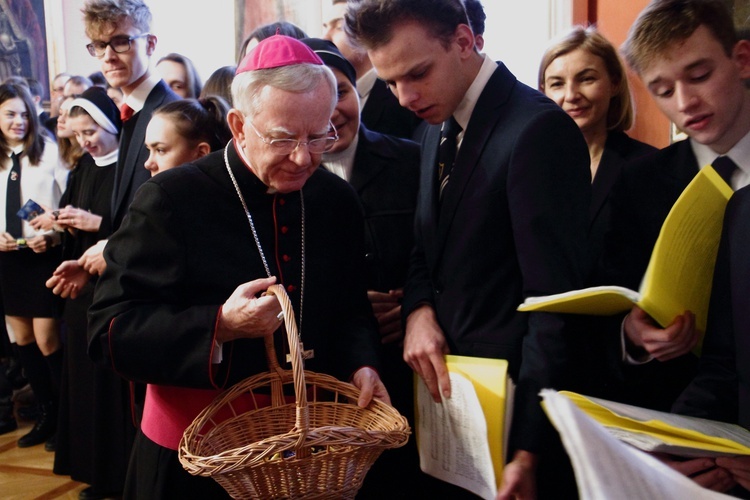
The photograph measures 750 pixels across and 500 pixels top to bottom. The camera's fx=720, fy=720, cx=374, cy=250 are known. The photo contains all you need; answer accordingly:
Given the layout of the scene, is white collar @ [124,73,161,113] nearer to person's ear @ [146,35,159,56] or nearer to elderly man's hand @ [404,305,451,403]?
person's ear @ [146,35,159,56]

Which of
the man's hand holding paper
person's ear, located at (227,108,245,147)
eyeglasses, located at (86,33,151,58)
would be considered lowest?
the man's hand holding paper

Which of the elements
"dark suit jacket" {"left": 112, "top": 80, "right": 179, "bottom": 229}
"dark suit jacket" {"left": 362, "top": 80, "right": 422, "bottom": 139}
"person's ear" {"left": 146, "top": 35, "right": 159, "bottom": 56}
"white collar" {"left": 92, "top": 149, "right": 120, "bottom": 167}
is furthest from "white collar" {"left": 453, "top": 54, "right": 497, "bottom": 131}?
"white collar" {"left": 92, "top": 149, "right": 120, "bottom": 167}

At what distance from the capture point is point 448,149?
197 cm

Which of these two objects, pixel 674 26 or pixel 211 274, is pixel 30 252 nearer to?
pixel 211 274

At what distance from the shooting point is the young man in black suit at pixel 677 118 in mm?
1758

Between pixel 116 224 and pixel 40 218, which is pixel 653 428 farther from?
pixel 40 218

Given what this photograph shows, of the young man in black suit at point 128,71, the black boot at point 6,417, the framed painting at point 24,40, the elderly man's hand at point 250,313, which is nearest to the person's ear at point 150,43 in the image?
the young man in black suit at point 128,71

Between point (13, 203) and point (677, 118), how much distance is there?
4.70 m

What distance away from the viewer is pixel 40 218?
13.3ft

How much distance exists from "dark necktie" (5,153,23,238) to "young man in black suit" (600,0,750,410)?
441 cm

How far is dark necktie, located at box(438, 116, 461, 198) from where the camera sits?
6.35 feet

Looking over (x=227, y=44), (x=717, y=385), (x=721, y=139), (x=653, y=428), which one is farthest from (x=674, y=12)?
Result: (x=227, y=44)

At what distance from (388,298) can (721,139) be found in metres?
1.07

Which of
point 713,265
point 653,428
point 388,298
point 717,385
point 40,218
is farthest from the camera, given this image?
point 40,218
